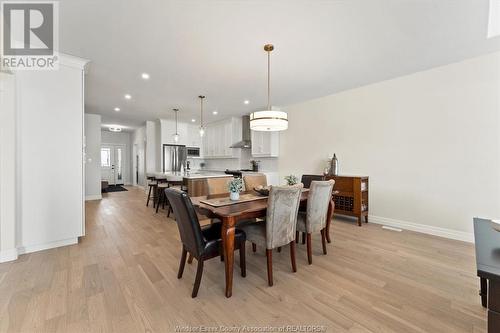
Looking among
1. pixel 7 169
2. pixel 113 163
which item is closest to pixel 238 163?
pixel 7 169

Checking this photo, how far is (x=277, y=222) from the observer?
2.03m

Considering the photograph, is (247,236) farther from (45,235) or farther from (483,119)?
(483,119)

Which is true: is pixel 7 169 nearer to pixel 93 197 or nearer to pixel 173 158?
pixel 93 197

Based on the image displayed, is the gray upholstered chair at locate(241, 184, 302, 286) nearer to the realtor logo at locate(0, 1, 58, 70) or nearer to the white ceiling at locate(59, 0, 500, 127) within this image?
the white ceiling at locate(59, 0, 500, 127)

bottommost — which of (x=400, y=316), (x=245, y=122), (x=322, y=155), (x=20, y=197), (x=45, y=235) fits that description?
(x=400, y=316)

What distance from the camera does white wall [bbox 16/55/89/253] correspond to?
262cm

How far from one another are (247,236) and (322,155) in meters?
3.25

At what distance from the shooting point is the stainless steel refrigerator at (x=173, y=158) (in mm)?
7082

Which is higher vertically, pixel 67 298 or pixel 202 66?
pixel 202 66

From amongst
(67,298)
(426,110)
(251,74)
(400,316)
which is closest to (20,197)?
(67,298)

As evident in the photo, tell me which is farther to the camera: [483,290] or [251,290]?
[251,290]

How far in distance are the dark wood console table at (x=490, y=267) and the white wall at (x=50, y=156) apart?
398 centimetres

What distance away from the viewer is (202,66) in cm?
317

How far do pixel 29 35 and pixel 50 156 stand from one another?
1.43 m
